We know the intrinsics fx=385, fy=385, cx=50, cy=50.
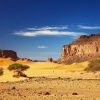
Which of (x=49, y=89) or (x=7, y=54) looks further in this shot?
(x=7, y=54)

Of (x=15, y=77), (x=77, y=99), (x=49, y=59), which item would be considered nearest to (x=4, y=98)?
(x=77, y=99)

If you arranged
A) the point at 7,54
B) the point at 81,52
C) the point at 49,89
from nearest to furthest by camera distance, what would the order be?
1. the point at 49,89
2. the point at 7,54
3. the point at 81,52

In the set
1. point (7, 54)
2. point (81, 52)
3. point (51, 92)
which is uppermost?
point (81, 52)

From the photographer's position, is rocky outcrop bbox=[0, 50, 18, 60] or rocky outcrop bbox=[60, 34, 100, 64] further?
rocky outcrop bbox=[60, 34, 100, 64]

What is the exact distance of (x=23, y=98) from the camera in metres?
21.6

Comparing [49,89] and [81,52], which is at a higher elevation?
[81,52]

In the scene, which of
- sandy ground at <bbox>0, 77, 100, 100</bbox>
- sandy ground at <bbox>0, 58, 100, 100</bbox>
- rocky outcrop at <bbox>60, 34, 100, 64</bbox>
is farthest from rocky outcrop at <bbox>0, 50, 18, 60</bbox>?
sandy ground at <bbox>0, 77, 100, 100</bbox>

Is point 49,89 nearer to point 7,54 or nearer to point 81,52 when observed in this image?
point 7,54

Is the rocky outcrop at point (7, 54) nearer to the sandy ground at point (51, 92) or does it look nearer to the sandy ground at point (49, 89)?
the sandy ground at point (49, 89)

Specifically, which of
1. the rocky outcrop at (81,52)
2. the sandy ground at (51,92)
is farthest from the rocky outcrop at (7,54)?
the sandy ground at (51,92)

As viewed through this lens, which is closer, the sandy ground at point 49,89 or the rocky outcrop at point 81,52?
the sandy ground at point 49,89

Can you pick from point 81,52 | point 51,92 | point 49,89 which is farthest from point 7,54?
point 51,92

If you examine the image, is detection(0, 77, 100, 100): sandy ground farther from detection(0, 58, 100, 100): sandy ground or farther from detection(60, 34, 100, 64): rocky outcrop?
detection(60, 34, 100, 64): rocky outcrop

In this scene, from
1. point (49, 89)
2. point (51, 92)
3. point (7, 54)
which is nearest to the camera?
point (51, 92)
